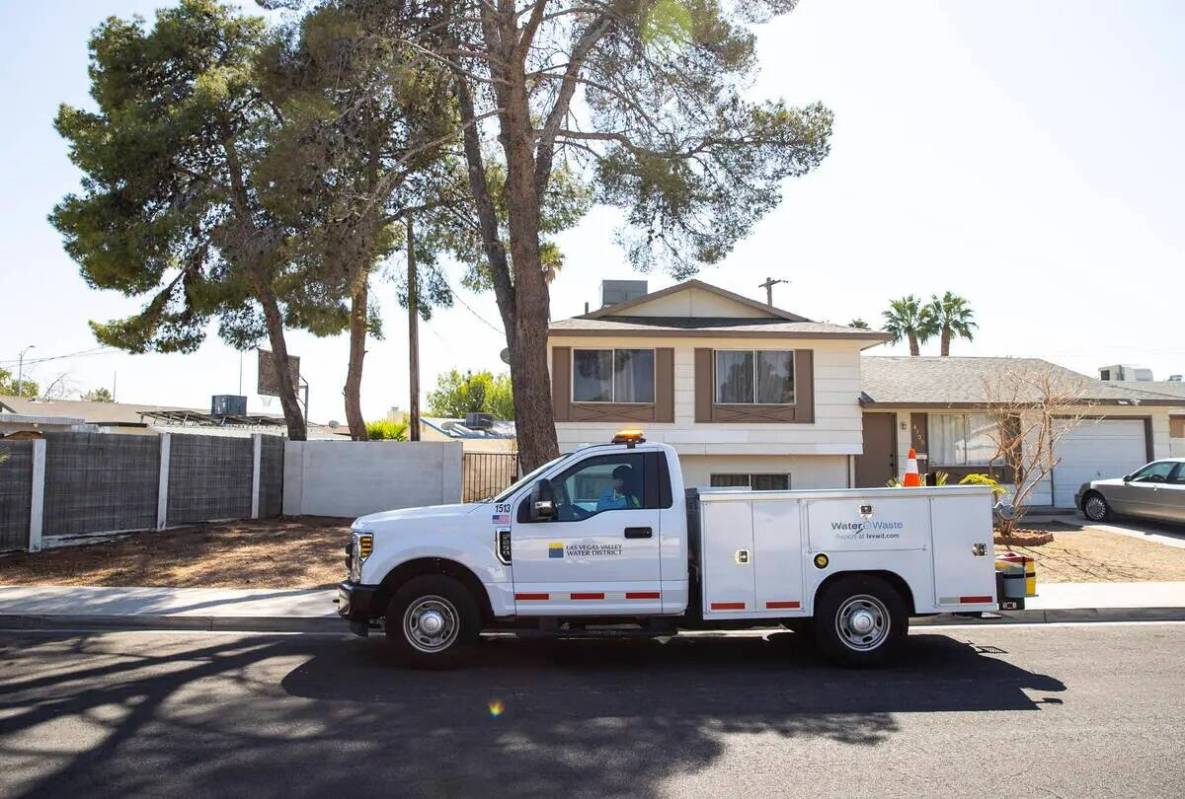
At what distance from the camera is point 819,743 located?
5965mm

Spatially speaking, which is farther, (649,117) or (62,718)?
(649,117)

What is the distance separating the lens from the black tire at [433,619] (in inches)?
317

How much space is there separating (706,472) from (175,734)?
17.2 m

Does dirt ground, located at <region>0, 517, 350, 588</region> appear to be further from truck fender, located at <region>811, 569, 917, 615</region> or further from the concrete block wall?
truck fender, located at <region>811, 569, 917, 615</region>

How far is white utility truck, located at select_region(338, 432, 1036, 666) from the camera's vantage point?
8.07 metres

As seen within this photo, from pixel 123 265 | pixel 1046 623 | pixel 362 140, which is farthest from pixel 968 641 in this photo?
pixel 123 265

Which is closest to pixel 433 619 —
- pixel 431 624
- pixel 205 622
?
pixel 431 624

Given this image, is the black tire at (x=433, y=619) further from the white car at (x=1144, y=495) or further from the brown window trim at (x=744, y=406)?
the white car at (x=1144, y=495)

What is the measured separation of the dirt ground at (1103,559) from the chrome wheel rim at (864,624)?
19.5 ft

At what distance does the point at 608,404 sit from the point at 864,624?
45.0 feet

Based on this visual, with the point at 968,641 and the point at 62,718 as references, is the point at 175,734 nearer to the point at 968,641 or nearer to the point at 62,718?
the point at 62,718

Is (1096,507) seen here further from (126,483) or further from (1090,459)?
(126,483)

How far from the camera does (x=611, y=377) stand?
2173 cm

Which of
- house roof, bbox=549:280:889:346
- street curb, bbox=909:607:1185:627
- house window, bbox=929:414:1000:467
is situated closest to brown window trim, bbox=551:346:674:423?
house roof, bbox=549:280:889:346
